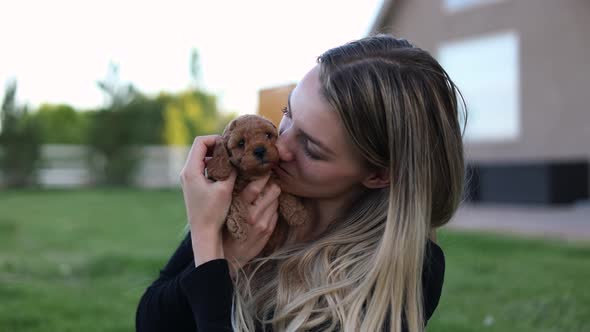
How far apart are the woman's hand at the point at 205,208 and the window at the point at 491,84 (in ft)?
33.3

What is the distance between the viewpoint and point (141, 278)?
217 inches

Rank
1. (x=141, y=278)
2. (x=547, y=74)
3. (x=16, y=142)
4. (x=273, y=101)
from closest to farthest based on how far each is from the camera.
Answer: (x=273, y=101)
(x=141, y=278)
(x=547, y=74)
(x=16, y=142)

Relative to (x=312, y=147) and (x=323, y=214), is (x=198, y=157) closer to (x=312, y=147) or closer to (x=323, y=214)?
(x=312, y=147)

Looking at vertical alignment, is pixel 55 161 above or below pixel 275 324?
below

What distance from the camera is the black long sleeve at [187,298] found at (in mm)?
1693

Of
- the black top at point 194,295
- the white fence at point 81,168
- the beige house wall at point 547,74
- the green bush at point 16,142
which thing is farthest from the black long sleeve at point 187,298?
the white fence at point 81,168

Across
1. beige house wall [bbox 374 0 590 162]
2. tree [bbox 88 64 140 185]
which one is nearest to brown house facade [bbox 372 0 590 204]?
beige house wall [bbox 374 0 590 162]

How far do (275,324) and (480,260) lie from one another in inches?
183

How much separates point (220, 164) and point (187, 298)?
0.39 meters

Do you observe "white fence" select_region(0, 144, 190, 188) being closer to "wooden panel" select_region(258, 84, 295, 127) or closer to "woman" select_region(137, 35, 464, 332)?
"wooden panel" select_region(258, 84, 295, 127)

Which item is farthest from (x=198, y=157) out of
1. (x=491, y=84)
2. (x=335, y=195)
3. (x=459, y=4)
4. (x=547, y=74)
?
(x=459, y=4)

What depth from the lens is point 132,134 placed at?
63.9ft

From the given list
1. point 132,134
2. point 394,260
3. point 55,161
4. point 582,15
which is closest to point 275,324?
point 394,260

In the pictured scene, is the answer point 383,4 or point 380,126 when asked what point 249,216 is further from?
point 383,4
